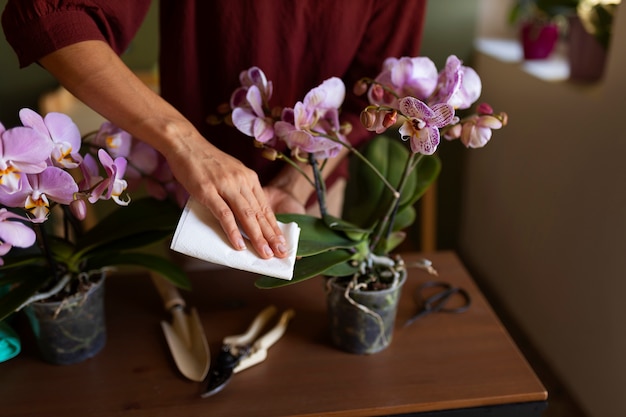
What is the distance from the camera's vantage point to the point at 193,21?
0.98m

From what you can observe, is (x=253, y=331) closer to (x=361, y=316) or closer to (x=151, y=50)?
(x=361, y=316)

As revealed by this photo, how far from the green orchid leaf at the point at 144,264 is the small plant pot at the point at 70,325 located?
0.03 m

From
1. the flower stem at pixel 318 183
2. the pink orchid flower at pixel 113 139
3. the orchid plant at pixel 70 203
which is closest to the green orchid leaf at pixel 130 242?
the orchid plant at pixel 70 203

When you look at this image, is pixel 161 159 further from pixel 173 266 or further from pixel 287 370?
pixel 287 370

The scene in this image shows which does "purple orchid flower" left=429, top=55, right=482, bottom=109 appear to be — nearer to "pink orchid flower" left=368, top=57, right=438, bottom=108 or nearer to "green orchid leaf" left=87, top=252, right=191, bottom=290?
"pink orchid flower" left=368, top=57, right=438, bottom=108

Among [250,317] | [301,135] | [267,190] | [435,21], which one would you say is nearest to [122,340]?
[250,317]

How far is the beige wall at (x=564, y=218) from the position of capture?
126cm

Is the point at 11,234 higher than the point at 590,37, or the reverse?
the point at 590,37

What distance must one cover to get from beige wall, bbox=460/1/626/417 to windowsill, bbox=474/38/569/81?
2 cm

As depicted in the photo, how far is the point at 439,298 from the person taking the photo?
0.99m

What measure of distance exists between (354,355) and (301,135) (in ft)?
1.07

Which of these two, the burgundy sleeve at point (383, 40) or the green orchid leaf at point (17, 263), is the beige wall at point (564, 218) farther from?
the green orchid leaf at point (17, 263)

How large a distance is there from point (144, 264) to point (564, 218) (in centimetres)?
103

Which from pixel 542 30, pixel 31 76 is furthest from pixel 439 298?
pixel 31 76
